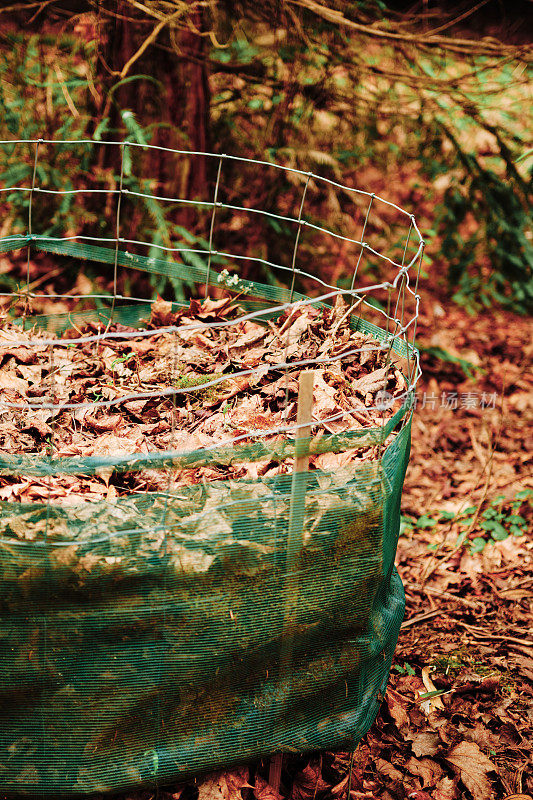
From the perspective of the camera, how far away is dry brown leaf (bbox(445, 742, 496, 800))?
247 centimetres

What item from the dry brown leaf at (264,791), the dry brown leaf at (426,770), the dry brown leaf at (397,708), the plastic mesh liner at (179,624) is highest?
the plastic mesh liner at (179,624)

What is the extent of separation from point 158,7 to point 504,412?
12.6 ft

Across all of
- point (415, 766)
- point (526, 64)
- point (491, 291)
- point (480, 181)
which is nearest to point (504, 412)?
point (491, 291)

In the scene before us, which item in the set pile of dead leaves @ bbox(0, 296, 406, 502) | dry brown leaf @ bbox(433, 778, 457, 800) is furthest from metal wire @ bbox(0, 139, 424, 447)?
dry brown leaf @ bbox(433, 778, 457, 800)

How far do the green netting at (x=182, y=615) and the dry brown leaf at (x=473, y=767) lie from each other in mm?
676

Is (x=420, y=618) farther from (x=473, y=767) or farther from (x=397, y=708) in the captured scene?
(x=473, y=767)

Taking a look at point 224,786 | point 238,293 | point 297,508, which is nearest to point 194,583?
point 297,508

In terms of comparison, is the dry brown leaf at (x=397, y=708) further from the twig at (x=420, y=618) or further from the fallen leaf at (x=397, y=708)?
the twig at (x=420, y=618)

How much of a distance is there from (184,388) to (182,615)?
74cm

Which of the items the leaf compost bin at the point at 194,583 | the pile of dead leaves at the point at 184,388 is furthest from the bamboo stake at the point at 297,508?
the pile of dead leaves at the point at 184,388

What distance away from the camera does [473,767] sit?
255 centimetres

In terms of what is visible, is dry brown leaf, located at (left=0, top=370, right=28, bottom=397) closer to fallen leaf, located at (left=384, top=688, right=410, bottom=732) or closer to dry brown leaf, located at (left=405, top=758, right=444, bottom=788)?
fallen leaf, located at (left=384, top=688, right=410, bottom=732)

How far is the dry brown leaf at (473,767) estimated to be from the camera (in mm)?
2473

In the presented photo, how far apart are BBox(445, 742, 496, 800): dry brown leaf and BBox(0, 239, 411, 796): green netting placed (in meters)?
0.68
